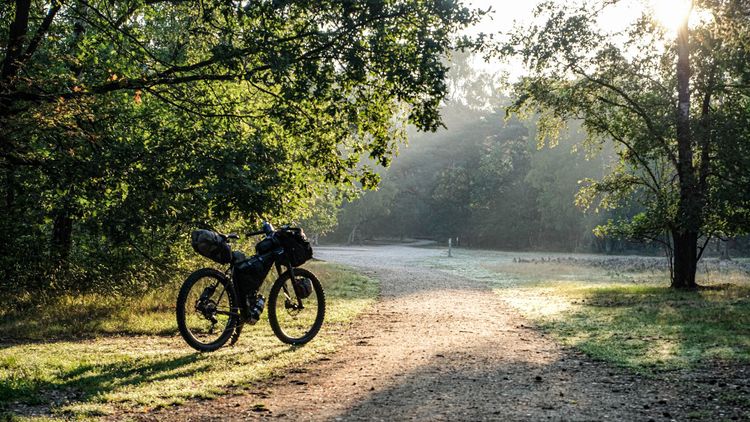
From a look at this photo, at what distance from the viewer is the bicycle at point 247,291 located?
681cm

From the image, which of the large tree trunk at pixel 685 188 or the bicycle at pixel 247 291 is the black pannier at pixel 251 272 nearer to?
the bicycle at pixel 247 291

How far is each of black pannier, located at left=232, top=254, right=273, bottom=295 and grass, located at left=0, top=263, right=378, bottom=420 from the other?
0.76 m

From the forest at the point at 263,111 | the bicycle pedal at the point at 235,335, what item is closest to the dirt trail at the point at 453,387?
the bicycle pedal at the point at 235,335

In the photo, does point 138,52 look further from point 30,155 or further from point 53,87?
point 30,155

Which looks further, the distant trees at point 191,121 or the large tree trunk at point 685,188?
the large tree trunk at point 685,188

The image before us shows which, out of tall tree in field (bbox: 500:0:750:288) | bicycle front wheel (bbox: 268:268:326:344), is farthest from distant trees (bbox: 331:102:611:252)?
bicycle front wheel (bbox: 268:268:326:344)

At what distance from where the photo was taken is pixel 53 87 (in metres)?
7.92

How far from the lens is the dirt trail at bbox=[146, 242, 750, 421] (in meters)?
4.64

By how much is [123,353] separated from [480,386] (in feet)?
13.5

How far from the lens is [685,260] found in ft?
56.0

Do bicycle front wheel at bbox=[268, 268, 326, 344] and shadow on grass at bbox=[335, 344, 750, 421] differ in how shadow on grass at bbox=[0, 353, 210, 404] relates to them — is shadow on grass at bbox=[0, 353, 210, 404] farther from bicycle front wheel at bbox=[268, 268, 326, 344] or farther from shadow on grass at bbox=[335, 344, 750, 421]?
shadow on grass at bbox=[335, 344, 750, 421]

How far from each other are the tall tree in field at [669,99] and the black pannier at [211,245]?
9912 millimetres

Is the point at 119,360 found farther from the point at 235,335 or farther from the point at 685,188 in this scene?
the point at 685,188

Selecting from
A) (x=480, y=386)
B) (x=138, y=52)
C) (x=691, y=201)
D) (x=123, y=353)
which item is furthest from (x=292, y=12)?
(x=691, y=201)
